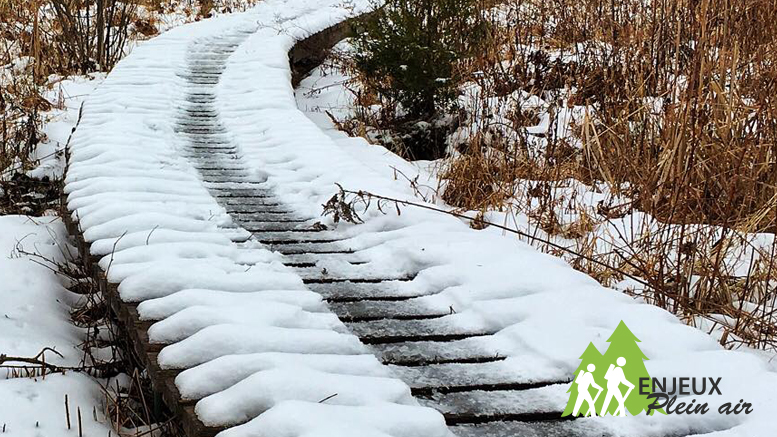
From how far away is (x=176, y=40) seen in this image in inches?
353

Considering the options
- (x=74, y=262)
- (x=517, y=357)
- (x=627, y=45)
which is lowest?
(x=74, y=262)

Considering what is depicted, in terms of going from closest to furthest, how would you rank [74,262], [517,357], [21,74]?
1. [517,357]
2. [74,262]
3. [21,74]

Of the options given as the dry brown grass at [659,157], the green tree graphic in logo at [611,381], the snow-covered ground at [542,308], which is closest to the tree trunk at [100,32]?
the dry brown grass at [659,157]

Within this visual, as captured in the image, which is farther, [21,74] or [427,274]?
[21,74]

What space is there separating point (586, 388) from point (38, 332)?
2197 mm

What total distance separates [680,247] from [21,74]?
7628 mm

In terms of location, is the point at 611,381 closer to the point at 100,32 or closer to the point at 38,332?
the point at 38,332

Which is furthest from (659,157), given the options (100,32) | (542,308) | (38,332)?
(100,32)

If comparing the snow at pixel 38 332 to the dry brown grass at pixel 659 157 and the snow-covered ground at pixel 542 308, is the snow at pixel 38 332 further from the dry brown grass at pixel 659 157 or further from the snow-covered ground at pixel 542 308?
the dry brown grass at pixel 659 157

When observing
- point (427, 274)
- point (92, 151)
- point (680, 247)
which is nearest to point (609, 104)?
point (680, 247)

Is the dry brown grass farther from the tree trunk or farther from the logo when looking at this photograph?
the tree trunk

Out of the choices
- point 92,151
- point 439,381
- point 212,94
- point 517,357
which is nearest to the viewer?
point 439,381

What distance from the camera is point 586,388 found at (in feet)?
6.73

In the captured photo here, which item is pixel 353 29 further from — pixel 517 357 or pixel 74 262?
pixel 517 357
